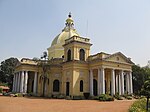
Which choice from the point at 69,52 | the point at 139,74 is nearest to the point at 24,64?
the point at 69,52

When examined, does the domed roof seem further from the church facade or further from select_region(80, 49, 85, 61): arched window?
select_region(80, 49, 85, 61): arched window

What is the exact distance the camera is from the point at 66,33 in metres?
42.5

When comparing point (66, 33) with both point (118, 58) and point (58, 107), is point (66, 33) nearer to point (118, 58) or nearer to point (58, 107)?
point (118, 58)

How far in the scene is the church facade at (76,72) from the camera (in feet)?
104

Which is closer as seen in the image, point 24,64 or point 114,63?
point 114,63

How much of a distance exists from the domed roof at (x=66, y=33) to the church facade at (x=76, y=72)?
1325 mm

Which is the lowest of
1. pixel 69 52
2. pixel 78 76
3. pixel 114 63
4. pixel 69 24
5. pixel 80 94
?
pixel 80 94

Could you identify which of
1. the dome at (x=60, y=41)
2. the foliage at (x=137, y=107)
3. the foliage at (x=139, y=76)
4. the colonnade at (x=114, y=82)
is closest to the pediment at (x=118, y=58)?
the colonnade at (x=114, y=82)

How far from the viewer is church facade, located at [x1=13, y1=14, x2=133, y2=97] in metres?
31.8

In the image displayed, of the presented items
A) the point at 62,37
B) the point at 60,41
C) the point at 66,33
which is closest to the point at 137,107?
the point at 60,41

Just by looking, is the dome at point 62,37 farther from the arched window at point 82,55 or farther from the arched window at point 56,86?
the arched window at point 56,86

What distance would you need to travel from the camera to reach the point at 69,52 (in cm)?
3491

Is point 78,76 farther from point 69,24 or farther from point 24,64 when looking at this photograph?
point 69,24

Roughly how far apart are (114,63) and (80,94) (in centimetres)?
806
